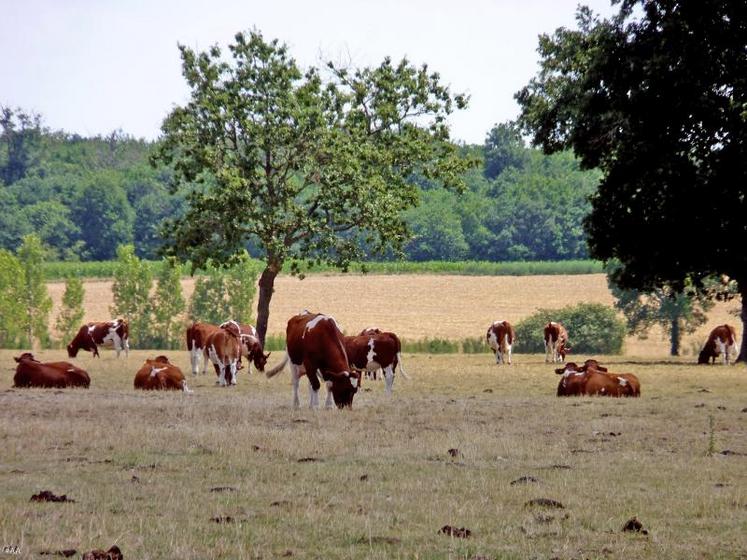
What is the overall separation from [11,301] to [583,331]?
35.6 metres

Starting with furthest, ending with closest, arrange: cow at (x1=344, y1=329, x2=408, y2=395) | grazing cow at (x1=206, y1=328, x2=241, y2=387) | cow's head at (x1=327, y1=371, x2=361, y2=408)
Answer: grazing cow at (x1=206, y1=328, x2=241, y2=387)
cow at (x1=344, y1=329, x2=408, y2=395)
cow's head at (x1=327, y1=371, x2=361, y2=408)

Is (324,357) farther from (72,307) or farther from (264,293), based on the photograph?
(72,307)

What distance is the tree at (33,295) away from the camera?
8069 cm

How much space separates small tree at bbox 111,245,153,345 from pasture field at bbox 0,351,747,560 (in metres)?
59.0

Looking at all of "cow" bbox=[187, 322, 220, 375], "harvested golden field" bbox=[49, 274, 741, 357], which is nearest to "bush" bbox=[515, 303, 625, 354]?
"harvested golden field" bbox=[49, 274, 741, 357]

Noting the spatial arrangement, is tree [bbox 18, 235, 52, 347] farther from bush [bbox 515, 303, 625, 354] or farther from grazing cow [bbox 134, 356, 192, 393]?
grazing cow [bbox 134, 356, 192, 393]

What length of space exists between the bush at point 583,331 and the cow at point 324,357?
54.0 meters

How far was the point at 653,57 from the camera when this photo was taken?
132 ft

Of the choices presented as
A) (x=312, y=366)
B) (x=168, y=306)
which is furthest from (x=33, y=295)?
(x=312, y=366)

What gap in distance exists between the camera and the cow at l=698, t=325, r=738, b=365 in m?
53.2

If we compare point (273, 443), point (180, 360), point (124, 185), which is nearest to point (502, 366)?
point (180, 360)

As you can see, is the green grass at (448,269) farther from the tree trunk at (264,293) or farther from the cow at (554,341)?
the tree trunk at (264,293)

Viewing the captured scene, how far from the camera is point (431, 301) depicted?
10562cm

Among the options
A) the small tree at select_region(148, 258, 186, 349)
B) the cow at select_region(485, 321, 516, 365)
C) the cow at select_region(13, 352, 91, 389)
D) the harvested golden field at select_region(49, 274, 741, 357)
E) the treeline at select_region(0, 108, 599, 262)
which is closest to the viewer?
the cow at select_region(13, 352, 91, 389)
